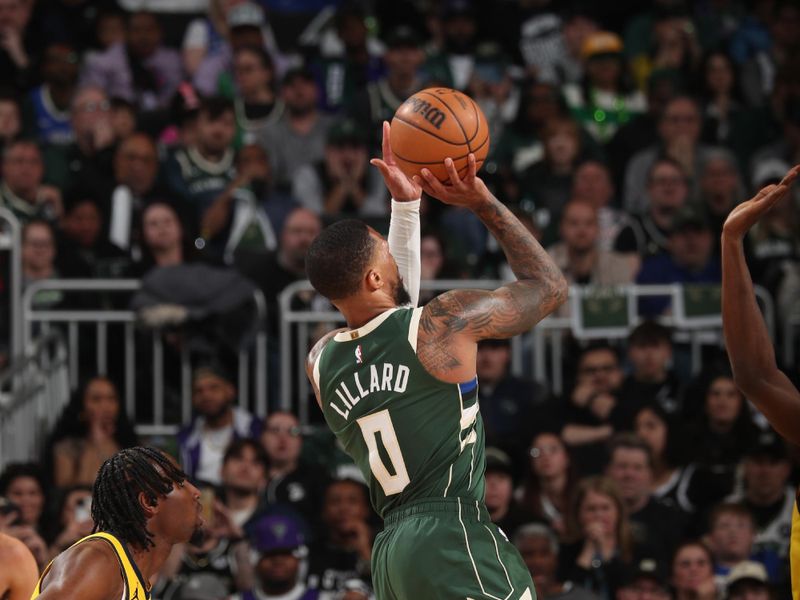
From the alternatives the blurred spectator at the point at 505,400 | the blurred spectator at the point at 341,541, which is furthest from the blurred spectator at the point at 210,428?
the blurred spectator at the point at 505,400

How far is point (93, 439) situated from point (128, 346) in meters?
0.81

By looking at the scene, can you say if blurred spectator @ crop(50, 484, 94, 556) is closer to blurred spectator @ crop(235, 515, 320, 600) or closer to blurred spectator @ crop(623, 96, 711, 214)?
blurred spectator @ crop(235, 515, 320, 600)

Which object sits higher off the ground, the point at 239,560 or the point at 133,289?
the point at 133,289

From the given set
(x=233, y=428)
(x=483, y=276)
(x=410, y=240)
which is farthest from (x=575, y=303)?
(x=410, y=240)

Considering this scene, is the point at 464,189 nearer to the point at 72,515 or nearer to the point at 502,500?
the point at 502,500

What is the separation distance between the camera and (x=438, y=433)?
5.46 metres

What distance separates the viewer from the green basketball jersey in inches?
215

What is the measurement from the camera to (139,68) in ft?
44.9


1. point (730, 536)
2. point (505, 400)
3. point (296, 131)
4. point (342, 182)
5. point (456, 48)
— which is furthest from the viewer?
point (456, 48)

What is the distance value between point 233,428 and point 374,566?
5061 mm

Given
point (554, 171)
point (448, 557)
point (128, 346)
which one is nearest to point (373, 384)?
point (448, 557)

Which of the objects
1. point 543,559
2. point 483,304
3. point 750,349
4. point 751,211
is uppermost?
point 751,211

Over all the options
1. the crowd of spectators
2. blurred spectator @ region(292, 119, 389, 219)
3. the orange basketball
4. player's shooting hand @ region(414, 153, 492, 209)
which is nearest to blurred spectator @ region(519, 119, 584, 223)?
the crowd of spectators

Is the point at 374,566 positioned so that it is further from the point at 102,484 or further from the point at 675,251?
the point at 675,251
